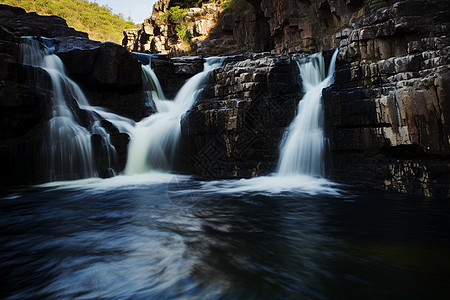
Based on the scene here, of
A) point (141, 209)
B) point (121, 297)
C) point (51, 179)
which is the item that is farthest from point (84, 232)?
point (51, 179)

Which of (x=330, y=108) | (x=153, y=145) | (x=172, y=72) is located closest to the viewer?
(x=330, y=108)

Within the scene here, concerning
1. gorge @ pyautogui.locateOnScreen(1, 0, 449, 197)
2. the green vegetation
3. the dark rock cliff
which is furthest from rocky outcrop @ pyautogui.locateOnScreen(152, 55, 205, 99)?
the green vegetation

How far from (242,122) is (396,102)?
4.76 meters

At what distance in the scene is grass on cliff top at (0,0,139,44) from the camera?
39.9 metres

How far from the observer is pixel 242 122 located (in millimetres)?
9258

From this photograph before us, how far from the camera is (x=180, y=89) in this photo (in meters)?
14.5

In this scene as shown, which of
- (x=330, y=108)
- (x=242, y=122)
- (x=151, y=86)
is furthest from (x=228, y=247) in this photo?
(x=151, y=86)

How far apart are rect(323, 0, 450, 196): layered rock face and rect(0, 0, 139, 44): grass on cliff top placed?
158ft

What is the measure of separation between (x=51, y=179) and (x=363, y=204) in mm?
9580

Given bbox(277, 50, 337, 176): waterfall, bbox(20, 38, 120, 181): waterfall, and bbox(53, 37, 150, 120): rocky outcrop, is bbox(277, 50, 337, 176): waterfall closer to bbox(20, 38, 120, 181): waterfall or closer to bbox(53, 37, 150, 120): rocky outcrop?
bbox(20, 38, 120, 181): waterfall

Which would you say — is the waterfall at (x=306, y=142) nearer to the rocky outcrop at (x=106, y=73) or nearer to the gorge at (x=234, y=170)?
the gorge at (x=234, y=170)

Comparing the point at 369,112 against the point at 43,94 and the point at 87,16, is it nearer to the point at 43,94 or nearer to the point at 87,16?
the point at 43,94

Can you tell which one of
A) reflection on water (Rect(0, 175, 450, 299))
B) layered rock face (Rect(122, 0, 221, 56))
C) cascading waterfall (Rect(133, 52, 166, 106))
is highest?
layered rock face (Rect(122, 0, 221, 56))

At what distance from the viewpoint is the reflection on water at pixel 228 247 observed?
2311 mm
